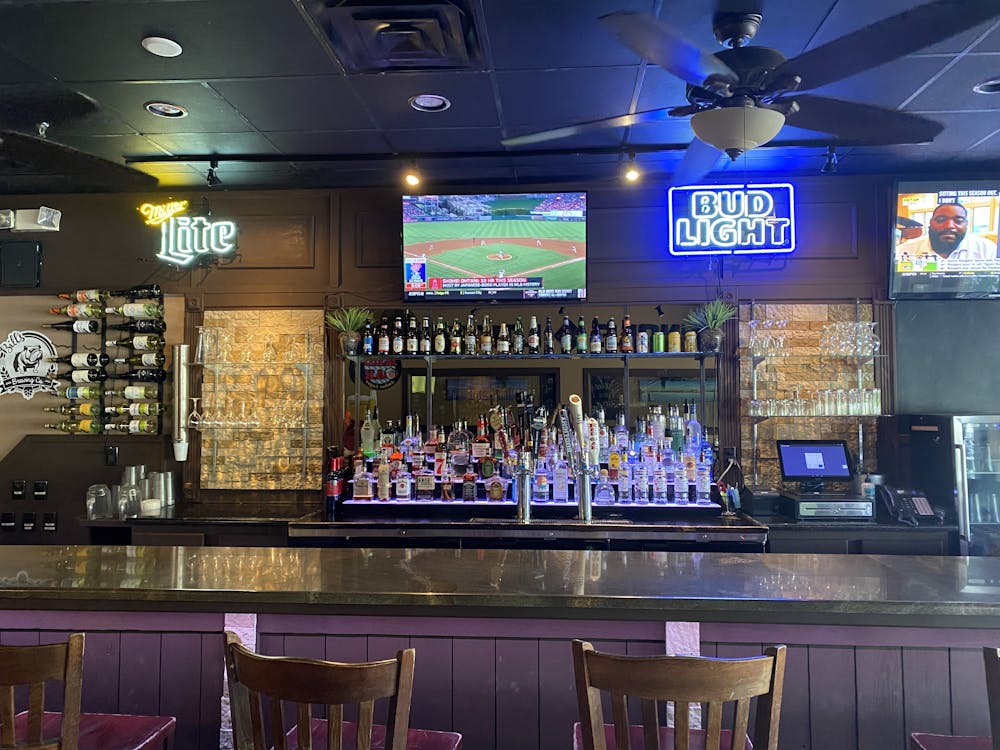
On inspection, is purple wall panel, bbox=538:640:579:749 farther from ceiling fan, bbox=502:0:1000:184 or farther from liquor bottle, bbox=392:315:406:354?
liquor bottle, bbox=392:315:406:354

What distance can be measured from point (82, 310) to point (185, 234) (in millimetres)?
1027

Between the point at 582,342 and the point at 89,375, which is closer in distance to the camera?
the point at 582,342

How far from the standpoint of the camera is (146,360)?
4879 mm

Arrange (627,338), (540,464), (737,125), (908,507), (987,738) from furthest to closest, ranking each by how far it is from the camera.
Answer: (627,338)
(540,464)
(908,507)
(737,125)
(987,738)

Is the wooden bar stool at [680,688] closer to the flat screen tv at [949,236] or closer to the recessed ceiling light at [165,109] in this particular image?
the recessed ceiling light at [165,109]

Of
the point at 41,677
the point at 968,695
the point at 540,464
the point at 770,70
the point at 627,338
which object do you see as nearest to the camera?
the point at 41,677

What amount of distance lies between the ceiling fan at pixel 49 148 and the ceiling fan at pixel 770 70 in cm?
258

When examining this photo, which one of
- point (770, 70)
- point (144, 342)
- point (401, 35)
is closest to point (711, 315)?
point (770, 70)

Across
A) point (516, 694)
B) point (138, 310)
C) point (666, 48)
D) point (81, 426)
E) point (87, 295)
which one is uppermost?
point (666, 48)

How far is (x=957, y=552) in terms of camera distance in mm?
3980

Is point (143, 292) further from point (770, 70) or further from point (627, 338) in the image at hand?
point (770, 70)

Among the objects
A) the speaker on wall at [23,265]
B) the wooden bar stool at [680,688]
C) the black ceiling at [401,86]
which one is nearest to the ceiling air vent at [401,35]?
the black ceiling at [401,86]

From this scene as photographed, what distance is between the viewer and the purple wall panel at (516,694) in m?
1.97

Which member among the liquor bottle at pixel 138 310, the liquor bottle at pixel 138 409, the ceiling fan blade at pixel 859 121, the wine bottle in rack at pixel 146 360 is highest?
the ceiling fan blade at pixel 859 121
